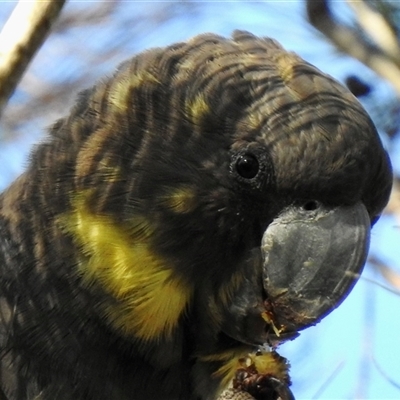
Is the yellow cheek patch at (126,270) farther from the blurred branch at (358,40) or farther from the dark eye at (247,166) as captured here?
the blurred branch at (358,40)

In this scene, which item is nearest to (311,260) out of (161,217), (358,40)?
(161,217)

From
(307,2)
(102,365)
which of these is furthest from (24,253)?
(307,2)

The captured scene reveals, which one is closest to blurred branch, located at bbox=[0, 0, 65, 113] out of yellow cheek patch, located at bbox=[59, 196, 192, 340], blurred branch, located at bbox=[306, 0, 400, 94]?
yellow cheek patch, located at bbox=[59, 196, 192, 340]

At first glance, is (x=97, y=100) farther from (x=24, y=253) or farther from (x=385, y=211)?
(x=385, y=211)

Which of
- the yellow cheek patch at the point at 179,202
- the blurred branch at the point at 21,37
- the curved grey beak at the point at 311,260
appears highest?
the blurred branch at the point at 21,37

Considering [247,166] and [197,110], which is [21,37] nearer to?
[197,110]

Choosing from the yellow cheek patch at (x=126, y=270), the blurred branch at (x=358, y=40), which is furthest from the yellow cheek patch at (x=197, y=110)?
the blurred branch at (x=358, y=40)

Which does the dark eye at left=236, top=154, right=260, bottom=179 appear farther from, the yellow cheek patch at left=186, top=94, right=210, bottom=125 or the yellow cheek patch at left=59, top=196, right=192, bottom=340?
the yellow cheek patch at left=59, top=196, right=192, bottom=340
